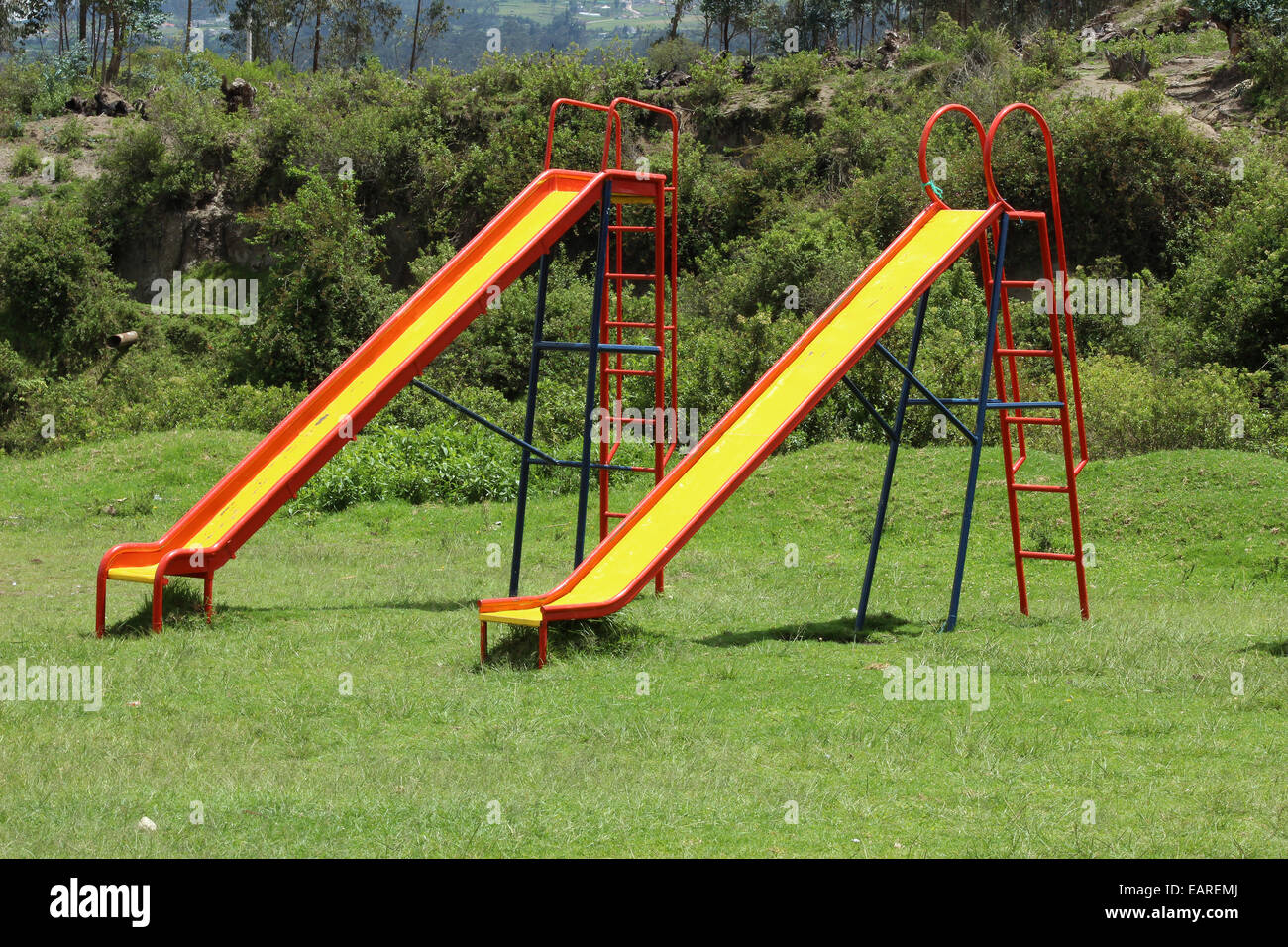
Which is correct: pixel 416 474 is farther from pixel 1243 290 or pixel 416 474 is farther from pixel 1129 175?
pixel 1129 175

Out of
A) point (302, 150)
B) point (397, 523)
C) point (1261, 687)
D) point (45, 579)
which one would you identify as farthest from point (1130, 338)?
point (302, 150)

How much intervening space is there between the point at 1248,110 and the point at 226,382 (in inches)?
1018

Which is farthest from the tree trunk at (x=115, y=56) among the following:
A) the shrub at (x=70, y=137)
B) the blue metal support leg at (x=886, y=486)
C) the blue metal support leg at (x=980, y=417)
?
the blue metal support leg at (x=980, y=417)

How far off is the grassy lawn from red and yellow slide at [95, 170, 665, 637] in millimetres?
510

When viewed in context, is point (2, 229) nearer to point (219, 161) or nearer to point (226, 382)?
point (219, 161)

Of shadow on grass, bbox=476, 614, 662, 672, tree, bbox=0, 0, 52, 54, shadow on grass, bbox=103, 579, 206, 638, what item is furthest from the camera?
tree, bbox=0, 0, 52, 54

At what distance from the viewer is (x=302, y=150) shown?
3606 centimetres

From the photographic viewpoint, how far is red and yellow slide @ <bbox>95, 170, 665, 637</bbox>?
1016 cm

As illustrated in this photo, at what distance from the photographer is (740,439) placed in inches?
389

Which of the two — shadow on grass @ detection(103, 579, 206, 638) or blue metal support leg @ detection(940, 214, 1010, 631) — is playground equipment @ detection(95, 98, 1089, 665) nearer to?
blue metal support leg @ detection(940, 214, 1010, 631)

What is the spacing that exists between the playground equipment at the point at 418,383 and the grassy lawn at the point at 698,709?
548mm

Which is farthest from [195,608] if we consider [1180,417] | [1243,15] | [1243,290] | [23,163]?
[23,163]

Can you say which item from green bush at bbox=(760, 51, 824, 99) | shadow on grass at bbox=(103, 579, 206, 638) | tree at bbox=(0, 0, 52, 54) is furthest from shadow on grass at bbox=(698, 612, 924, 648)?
tree at bbox=(0, 0, 52, 54)

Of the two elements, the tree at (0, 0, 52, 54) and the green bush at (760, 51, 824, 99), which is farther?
the tree at (0, 0, 52, 54)
